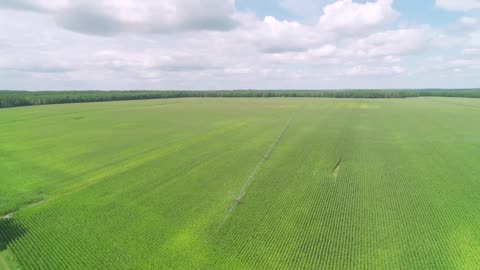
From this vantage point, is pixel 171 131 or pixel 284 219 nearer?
pixel 284 219

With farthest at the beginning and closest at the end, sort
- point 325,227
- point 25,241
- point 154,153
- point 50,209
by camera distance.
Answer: point 154,153
point 50,209
point 325,227
point 25,241

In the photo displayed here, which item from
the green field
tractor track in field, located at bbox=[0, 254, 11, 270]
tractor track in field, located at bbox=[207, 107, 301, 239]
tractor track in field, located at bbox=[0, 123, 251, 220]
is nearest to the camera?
tractor track in field, located at bbox=[0, 254, 11, 270]

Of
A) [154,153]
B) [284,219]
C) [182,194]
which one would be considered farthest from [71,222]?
[154,153]

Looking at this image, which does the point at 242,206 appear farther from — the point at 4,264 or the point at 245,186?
the point at 4,264

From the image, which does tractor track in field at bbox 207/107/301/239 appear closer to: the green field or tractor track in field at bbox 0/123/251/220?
the green field

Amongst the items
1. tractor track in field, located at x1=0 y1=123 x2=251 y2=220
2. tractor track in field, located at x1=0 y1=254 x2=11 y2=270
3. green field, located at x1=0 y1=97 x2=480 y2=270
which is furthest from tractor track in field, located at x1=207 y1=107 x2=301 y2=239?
tractor track in field, located at x1=0 y1=123 x2=251 y2=220

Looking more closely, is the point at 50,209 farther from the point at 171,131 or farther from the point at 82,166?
the point at 171,131

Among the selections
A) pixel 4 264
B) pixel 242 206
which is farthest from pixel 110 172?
pixel 242 206

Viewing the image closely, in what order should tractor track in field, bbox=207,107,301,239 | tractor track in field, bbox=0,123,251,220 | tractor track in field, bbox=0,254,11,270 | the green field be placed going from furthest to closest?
1. tractor track in field, bbox=0,123,251,220
2. tractor track in field, bbox=207,107,301,239
3. the green field
4. tractor track in field, bbox=0,254,11,270

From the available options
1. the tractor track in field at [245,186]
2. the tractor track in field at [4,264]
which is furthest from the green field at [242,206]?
the tractor track in field at [245,186]
